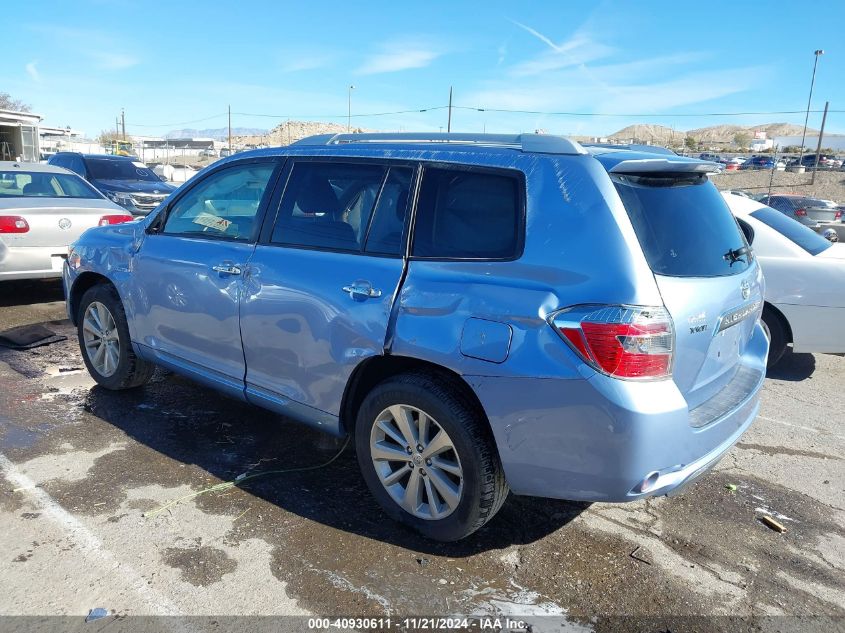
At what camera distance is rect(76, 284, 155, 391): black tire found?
15.9ft

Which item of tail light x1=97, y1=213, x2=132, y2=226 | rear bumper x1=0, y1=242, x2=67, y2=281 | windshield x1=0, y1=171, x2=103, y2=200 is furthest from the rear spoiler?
windshield x1=0, y1=171, x2=103, y2=200

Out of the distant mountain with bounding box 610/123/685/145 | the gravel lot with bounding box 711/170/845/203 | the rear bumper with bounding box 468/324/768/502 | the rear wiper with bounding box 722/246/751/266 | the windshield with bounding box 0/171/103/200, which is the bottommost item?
the rear bumper with bounding box 468/324/768/502

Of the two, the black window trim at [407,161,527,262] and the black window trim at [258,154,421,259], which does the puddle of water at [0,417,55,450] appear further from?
the black window trim at [407,161,527,262]

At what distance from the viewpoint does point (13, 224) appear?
7.36 meters

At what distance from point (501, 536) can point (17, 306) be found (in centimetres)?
706

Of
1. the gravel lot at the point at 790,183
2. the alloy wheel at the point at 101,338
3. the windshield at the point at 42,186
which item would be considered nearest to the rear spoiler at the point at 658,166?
the alloy wheel at the point at 101,338

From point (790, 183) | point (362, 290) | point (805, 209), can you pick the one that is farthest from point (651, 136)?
point (362, 290)

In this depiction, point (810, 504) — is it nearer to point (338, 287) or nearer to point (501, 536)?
point (501, 536)

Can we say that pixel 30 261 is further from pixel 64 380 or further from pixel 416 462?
pixel 416 462

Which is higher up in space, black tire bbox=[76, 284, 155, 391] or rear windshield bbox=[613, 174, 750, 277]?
rear windshield bbox=[613, 174, 750, 277]

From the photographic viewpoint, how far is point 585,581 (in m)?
3.02

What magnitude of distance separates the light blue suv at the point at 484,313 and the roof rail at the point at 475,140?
2cm

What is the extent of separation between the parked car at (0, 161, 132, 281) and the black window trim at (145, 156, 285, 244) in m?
3.72

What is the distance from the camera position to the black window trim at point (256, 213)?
3.91m
